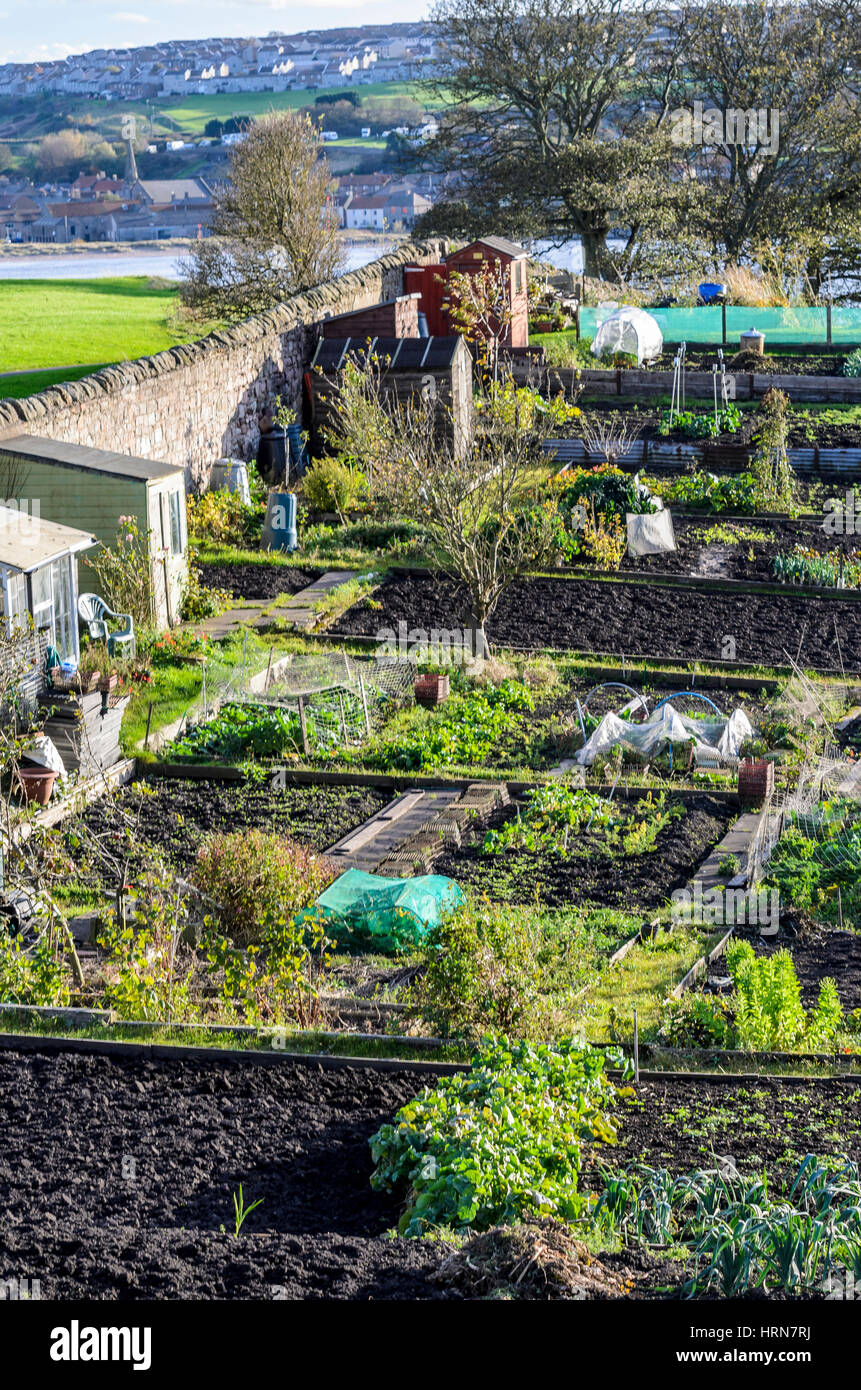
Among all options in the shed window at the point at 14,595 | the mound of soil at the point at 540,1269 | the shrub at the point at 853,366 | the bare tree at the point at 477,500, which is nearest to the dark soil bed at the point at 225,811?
the shed window at the point at 14,595

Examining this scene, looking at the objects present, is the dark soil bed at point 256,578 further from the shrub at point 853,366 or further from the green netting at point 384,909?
the shrub at point 853,366

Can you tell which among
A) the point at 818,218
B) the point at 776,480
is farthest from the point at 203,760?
the point at 818,218

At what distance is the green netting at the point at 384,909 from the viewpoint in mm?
11609

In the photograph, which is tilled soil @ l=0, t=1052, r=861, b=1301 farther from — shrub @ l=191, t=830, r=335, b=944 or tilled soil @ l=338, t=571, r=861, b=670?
tilled soil @ l=338, t=571, r=861, b=670

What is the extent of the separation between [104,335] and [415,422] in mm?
11910

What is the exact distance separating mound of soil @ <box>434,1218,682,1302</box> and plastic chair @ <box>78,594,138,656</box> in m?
11.3

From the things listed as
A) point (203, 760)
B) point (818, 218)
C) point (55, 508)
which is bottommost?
point (203, 760)

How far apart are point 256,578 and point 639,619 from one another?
5.01 meters

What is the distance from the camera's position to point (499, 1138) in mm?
7441

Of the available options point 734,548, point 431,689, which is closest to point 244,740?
point 431,689

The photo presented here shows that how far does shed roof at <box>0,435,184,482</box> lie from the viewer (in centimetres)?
1812

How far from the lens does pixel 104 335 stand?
109 ft

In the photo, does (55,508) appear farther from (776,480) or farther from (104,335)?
(104,335)

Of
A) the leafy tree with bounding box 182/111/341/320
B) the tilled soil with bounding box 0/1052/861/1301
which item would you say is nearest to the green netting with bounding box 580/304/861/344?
the leafy tree with bounding box 182/111/341/320
